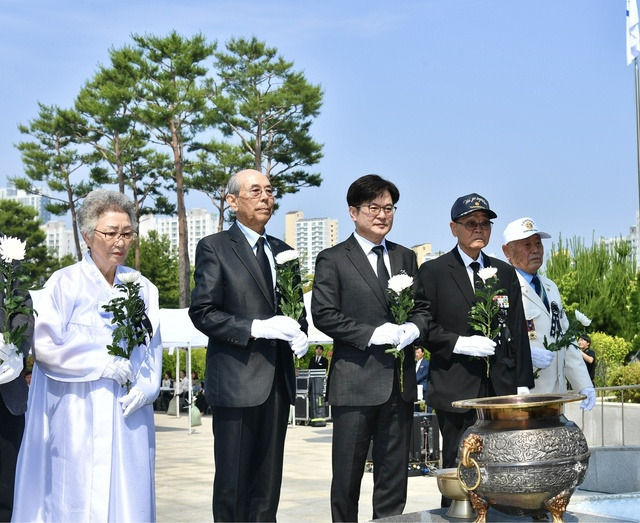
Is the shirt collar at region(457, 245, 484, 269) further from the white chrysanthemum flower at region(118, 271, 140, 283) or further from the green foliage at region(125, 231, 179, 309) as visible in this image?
the green foliage at region(125, 231, 179, 309)

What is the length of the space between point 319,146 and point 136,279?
34.6m

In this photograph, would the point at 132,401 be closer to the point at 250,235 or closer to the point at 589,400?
the point at 250,235

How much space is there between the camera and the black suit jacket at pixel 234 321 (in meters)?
4.97

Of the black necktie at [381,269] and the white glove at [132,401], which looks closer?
the white glove at [132,401]

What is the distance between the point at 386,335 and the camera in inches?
201

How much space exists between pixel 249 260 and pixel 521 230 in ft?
6.85

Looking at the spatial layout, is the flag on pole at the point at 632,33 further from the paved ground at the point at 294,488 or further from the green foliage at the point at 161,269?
the green foliage at the point at 161,269

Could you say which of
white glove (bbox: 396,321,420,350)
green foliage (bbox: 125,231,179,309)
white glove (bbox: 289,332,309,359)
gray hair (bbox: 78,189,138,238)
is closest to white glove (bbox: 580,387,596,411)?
white glove (bbox: 396,321,420,350)

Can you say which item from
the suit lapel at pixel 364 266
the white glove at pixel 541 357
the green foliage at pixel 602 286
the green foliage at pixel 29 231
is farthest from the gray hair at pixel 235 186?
the green foliage at pixel 29 231

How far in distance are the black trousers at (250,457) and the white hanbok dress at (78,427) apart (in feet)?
1.23

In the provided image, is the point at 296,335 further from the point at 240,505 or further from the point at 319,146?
the point at 319,146

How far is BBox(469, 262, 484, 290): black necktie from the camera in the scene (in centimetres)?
573

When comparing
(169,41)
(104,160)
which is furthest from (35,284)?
(104,160)

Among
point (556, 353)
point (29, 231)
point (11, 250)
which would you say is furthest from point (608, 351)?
point (29, 231)
